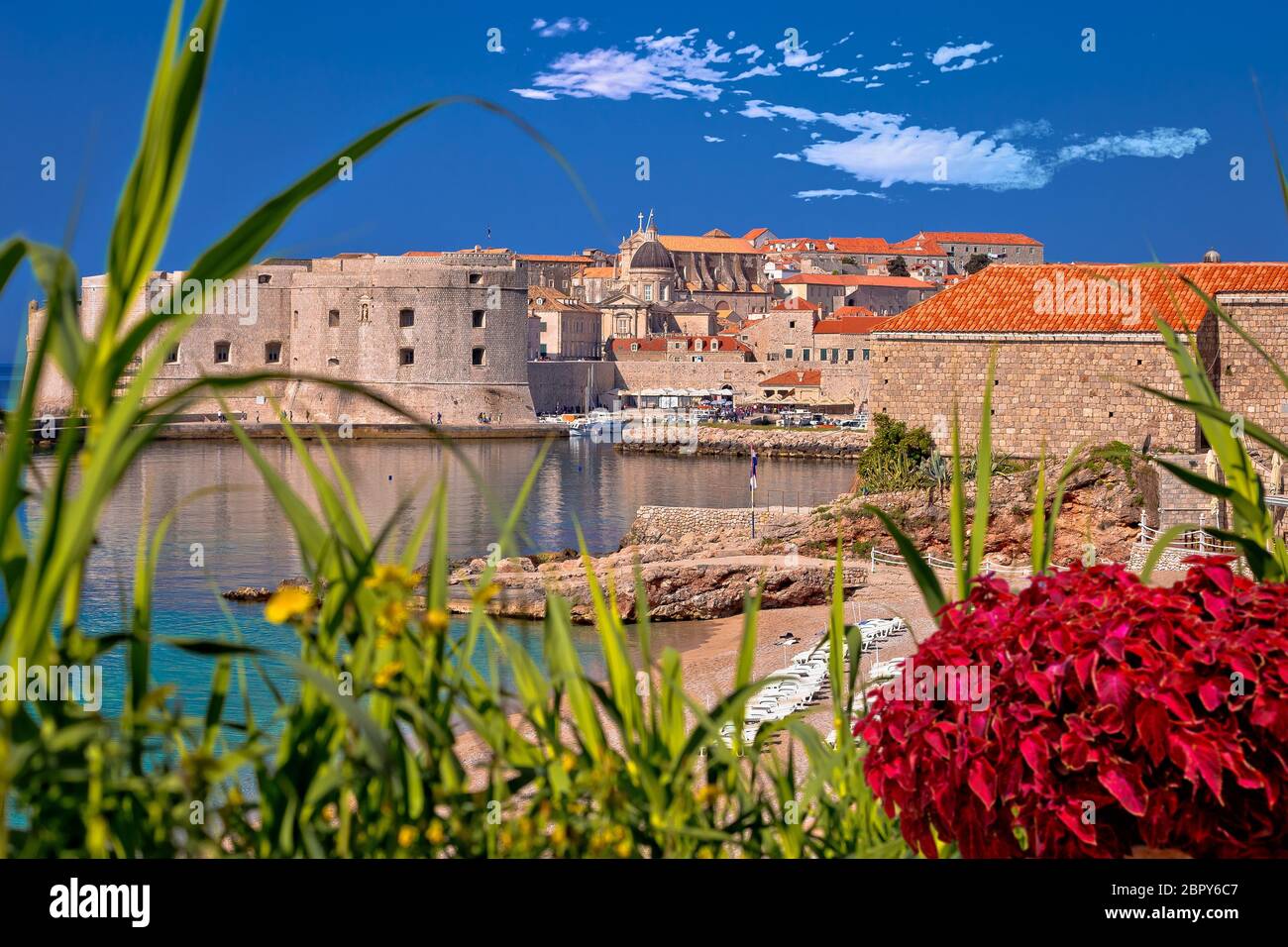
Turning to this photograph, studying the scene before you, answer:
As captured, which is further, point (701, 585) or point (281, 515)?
point (281, 515)

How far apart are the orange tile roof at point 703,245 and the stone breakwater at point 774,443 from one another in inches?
1203

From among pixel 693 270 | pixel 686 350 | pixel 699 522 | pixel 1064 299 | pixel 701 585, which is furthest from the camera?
pixel 693 270

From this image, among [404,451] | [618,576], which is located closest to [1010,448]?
[618,576]

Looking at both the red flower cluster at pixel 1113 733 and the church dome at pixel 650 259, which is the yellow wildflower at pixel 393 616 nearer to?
the red flower cluster at pixel 1113 733

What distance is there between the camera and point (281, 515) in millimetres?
17750

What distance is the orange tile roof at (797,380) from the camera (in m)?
36.6

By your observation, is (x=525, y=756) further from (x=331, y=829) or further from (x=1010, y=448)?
(x=1010, y=448)

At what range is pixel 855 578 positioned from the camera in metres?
11.7

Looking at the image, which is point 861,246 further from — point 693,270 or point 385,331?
point 385,331

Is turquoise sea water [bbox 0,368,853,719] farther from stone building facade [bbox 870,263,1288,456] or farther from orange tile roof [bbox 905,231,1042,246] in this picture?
orange tile roof [bbox 905,231,1042,246]

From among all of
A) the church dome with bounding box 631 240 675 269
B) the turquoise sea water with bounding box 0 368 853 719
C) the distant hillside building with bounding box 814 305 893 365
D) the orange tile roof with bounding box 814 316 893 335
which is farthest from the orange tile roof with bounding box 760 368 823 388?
the church dome with bounding box 631 240 675 269

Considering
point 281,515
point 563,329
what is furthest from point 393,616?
point 563,329

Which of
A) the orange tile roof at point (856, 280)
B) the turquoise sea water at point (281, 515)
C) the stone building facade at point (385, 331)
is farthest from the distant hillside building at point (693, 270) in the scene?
the turquoise sea water at point (281, 515)

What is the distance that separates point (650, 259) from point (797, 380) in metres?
20.5
